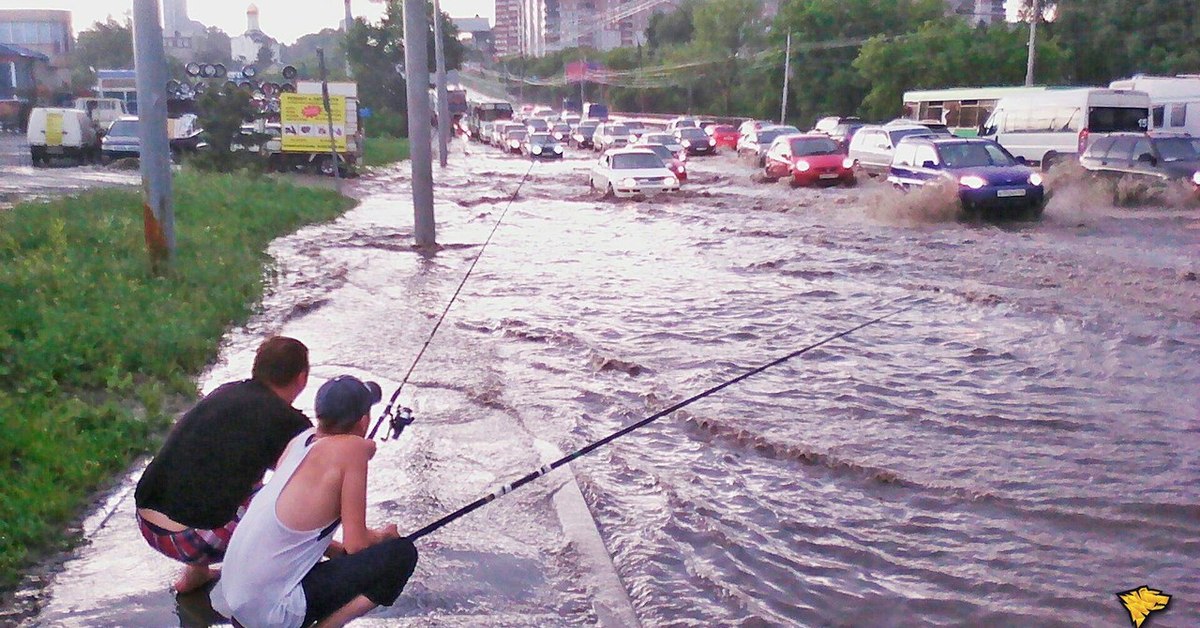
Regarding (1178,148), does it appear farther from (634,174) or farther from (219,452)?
(219,452)

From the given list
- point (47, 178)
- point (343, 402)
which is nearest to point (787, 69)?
point (47, 178)

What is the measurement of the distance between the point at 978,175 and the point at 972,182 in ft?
0.69

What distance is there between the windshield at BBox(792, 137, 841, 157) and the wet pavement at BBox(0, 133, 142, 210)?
16.4 metres

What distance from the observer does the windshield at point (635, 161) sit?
29.4m

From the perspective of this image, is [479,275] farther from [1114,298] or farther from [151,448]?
[151,448]

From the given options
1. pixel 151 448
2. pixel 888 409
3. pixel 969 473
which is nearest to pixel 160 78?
pixel 151 448

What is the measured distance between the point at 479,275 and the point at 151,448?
964 cm

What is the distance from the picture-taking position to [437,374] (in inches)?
408

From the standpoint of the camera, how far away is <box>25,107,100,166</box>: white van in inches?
1496

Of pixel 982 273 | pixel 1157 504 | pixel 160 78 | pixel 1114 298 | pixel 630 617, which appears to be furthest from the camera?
pixel 982 273

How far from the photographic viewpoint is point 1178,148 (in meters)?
23.5

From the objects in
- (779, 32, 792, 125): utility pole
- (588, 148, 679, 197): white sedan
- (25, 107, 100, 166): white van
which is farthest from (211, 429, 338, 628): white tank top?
(779, 32, 792, 125): utility pole

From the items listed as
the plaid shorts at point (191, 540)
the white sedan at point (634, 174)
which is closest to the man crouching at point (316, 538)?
the plaid shorts at point (191, 540)

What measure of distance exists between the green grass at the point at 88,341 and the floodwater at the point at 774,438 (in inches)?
11.9
